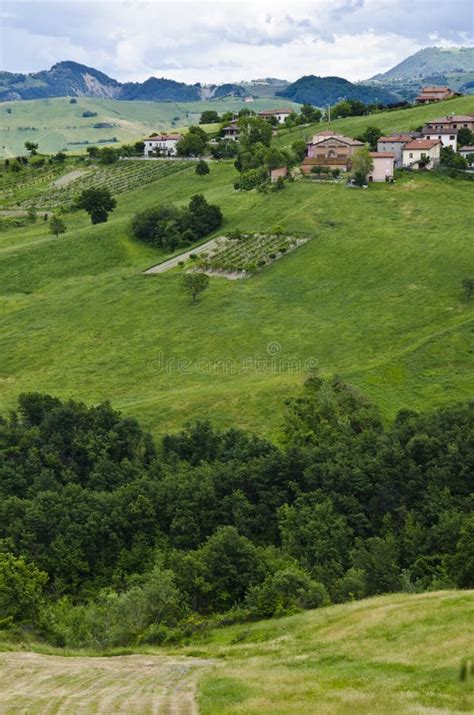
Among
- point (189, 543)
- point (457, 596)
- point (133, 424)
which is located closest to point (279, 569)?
point (189, 543)

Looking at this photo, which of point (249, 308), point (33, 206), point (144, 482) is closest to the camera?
point (144, 482)

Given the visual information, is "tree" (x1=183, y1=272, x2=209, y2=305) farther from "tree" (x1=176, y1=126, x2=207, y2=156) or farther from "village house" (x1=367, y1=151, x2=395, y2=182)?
"tree" (x1=176, y1=126, x2=207, y2=156)

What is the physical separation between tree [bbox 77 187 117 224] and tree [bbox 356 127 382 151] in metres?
46.8

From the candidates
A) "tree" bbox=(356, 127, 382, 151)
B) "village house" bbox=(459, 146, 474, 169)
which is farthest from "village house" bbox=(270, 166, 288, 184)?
"village house" bbox=(459, 146, 474, 169)

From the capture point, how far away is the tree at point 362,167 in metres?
117

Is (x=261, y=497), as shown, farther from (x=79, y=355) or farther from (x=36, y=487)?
(x=79, y=355)

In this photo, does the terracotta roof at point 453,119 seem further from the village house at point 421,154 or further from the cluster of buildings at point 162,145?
the cluster of buildings at point 162,145

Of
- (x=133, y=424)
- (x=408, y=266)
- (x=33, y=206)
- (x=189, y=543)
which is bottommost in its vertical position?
(x=189, y=543)

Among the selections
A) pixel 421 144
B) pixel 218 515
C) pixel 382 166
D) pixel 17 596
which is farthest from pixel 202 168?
pixel 17 596

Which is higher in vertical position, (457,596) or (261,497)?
(457,596)

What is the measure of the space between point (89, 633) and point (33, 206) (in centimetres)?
11739

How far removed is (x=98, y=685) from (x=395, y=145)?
120m

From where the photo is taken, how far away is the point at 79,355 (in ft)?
266

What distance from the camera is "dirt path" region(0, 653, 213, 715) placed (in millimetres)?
21617
